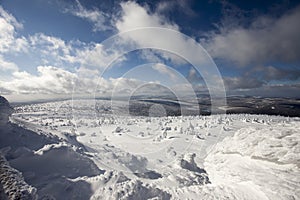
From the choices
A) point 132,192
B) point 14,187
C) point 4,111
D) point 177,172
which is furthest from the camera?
point 177,172

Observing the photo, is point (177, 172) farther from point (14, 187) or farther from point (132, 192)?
point (14, 187)

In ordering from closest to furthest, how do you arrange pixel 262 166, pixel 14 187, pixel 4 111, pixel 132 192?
pixel 14 187 < pixel 262 166 < pixel 132 192 < pixel 4 111

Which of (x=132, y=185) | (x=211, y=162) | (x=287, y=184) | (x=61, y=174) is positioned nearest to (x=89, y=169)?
(x=61, y=174)

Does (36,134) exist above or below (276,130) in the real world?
below

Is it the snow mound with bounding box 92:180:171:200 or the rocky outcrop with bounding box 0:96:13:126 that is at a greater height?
the rocky outcrop with bounding box 0:96:13:126

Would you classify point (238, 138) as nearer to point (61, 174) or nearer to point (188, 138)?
point (61, 174)

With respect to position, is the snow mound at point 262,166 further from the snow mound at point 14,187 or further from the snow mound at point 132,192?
the snow mound at point 14,187

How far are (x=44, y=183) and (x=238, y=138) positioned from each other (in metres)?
8.11

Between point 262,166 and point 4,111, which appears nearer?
point 262,166

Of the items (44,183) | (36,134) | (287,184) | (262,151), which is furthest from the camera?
(36,134)

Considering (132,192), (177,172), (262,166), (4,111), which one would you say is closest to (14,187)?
(132,192)

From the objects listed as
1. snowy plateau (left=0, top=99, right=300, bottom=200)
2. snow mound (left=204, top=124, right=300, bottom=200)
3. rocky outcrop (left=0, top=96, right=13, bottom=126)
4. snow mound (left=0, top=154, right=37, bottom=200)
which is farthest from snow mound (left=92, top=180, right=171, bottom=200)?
rocky outcrop (left=0, top=96, right=13, bottom=126)

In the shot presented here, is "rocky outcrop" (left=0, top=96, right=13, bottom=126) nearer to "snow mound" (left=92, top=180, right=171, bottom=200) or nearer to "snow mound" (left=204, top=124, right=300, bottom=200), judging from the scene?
"snow mound" (left=92, top=180, right=171, bottom=200)

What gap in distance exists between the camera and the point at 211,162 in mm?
8336
